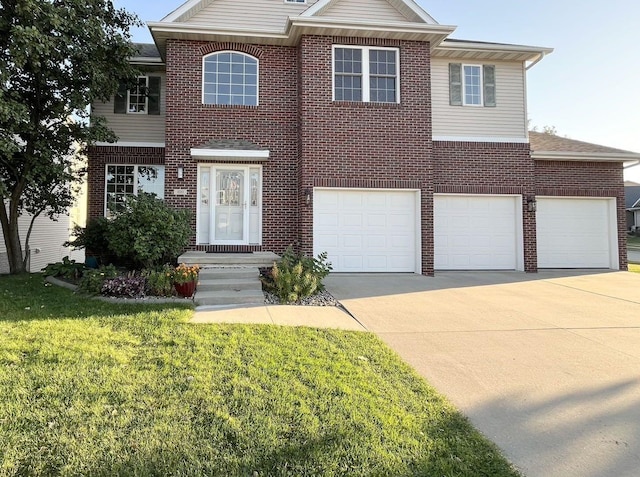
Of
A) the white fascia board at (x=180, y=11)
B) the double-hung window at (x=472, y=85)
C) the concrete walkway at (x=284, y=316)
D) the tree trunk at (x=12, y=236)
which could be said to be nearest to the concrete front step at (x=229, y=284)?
the concrete walkway at (x=284, y=316)

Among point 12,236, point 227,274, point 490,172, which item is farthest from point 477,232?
point 12,236

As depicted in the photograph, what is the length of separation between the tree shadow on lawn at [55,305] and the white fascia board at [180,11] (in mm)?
7022

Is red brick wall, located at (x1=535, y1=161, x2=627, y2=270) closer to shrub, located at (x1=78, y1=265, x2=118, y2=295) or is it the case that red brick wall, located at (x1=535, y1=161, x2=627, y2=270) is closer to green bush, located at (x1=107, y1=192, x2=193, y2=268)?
green bush, located at (x1=107, y1=192, x2=193, y2=268)

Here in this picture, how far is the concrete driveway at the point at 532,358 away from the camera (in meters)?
2.80

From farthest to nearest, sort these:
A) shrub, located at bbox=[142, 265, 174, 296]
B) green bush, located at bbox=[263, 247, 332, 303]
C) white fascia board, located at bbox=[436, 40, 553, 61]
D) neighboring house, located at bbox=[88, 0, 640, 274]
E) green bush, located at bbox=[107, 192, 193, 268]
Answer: white fascia board, located at bbox=[436, 40, 553, 61], neighboring house, located at bbox=[88, 0, 640, 274], green bush, located at bbox=[107, 192, 193, 268], green bush, located at bbox=[263, 247, 332, 303], shrub, located at bbox=[142, 265, 174, 296]

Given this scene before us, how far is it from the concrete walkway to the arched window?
20.7 ft

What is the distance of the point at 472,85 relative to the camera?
1188 cm

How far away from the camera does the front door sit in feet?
33.8

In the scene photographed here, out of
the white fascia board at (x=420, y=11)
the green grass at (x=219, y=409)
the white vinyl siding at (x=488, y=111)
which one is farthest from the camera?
the white vinyl siding at (x=488, y=111)

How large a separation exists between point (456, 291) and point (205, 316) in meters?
5.25

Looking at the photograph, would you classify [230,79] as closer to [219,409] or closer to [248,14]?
[248,14]

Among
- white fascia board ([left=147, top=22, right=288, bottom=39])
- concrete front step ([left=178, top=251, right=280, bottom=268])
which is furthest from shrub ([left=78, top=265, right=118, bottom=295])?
white fascia board ([left=147, top=22, right=288, bottom=39])

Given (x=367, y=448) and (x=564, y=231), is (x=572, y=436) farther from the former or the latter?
(x=564, y=231)

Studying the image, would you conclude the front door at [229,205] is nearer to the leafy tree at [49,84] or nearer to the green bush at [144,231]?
the green bush at [144,231]
